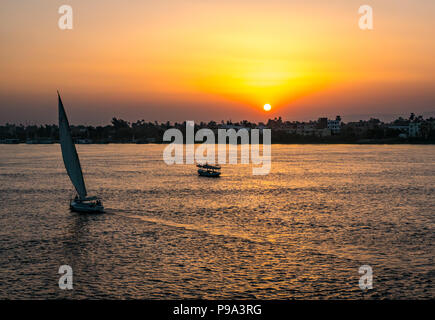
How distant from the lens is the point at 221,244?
30562mm

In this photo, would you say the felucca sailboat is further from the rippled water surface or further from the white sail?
the rippled water surface

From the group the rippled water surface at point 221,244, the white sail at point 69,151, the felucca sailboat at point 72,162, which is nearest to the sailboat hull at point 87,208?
the felucca sailboat at point 72,162

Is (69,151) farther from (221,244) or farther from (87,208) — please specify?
(221,244)

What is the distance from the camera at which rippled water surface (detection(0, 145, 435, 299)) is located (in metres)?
22.0

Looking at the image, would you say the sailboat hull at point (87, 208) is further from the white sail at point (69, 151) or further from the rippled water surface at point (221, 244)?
the white sail at point (69, 151)

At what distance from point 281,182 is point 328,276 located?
5157cm

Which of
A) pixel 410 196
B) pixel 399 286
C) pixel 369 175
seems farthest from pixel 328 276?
pixel 369 175

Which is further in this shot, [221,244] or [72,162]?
[72,162]

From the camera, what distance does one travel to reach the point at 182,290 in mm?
21547

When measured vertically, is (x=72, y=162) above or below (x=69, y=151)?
below

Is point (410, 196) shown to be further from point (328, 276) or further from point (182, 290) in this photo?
point (182, 290)

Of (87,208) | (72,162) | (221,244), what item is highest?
(72,162)

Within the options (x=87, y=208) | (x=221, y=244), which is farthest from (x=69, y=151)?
(x=221, y=244)

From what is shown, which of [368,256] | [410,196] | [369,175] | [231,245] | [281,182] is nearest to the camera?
[368,256]
